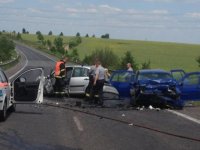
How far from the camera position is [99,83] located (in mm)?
20016

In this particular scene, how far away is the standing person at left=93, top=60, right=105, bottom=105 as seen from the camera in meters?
20.0

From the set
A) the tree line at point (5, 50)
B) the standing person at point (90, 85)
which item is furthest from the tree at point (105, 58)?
the standing person at point (90, 85)

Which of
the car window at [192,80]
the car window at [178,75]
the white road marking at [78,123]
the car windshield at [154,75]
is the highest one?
the car windshield at [154,75]

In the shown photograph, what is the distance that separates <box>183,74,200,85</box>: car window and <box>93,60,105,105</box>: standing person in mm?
3080

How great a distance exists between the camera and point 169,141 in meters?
11.0

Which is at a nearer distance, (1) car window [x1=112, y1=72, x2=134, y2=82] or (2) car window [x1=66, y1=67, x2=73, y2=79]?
(1) car window [x1=112, y1=72, x2=134, y2=82]

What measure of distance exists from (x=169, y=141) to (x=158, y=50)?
3788 inches

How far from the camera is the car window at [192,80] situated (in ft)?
64.7

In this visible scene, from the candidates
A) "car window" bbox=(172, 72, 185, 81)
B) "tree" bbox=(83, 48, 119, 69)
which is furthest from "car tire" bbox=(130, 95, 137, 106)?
"tree" bbox=(83, 48, 119, 69)

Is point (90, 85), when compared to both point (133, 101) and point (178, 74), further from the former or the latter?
point (178, 74)

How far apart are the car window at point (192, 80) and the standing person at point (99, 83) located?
3080 mm

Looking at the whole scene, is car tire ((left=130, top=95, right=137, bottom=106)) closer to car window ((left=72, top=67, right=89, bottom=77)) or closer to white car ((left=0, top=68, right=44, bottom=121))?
car window ((left=72, top=67, right=89, bottom=77))

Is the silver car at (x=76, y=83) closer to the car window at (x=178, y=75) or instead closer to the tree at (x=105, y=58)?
the car window at (x=178, y=75)

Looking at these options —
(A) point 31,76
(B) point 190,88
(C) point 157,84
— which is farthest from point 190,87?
(A) point 31,76
